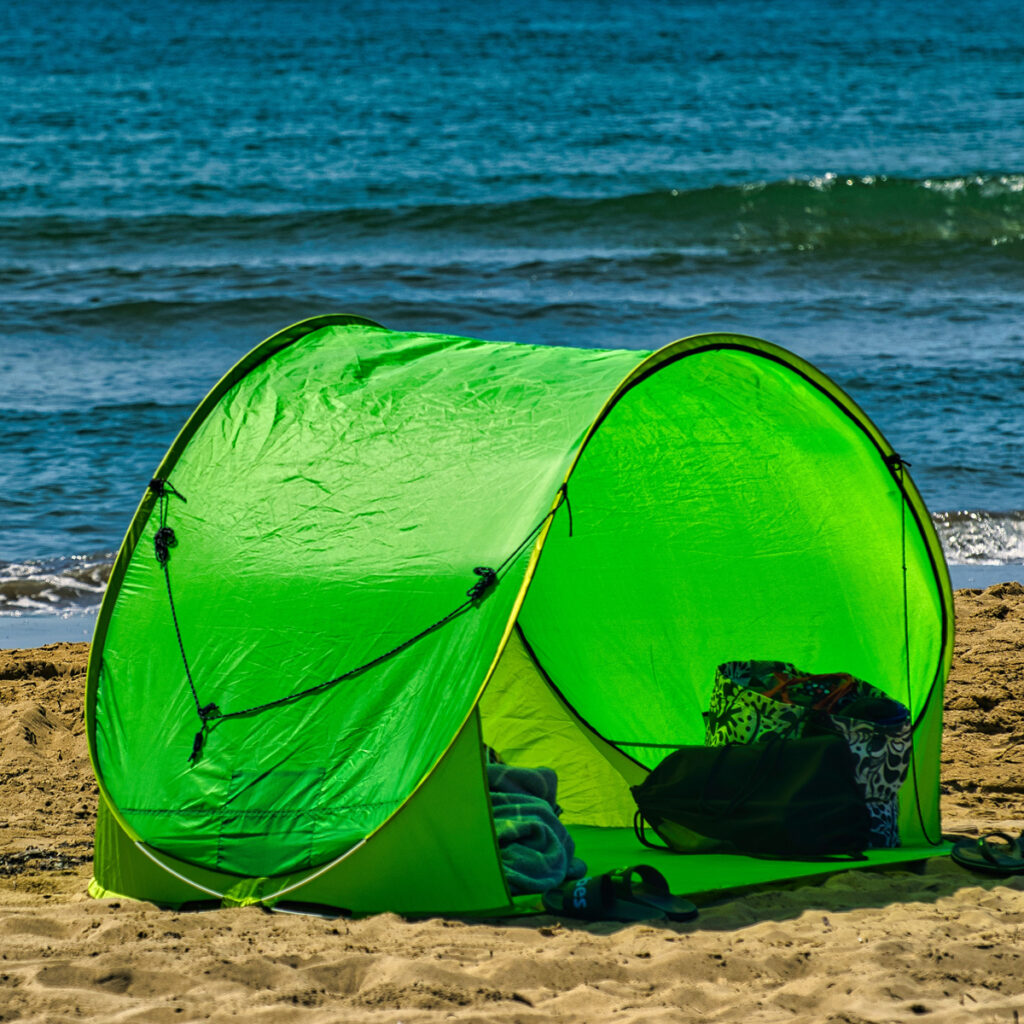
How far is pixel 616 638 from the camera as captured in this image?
203 inches

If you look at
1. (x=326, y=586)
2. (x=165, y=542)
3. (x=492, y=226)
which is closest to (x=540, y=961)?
(x=326, y=586)

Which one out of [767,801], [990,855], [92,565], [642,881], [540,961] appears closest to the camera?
[540,961]

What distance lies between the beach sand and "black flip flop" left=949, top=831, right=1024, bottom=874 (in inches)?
2.0

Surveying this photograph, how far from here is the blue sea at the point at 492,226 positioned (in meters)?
10.5

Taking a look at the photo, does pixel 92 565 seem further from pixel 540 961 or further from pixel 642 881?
pixel 540 961

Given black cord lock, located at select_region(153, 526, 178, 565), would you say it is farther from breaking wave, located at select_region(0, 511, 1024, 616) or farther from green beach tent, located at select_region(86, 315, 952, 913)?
breaking wave, located at select_region(0, 511, 1024, 616)

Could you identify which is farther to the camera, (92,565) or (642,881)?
(92,565)

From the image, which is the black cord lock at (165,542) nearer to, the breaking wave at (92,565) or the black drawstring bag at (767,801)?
the black drawstring bag at (767,801)

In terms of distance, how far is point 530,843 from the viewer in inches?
159

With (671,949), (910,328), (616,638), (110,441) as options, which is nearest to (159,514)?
(616,638)

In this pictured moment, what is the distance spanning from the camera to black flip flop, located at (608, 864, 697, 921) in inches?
151

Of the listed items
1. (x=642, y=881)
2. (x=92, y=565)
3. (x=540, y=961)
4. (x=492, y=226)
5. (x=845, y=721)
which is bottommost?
(x=92, y=565)

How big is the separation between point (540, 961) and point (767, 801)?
124cm

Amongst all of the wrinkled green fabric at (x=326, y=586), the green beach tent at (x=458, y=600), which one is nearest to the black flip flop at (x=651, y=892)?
the green beach tent at (x=458, y=600)
